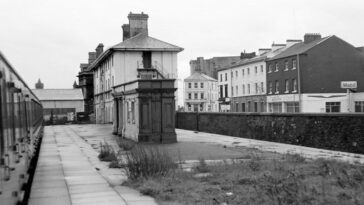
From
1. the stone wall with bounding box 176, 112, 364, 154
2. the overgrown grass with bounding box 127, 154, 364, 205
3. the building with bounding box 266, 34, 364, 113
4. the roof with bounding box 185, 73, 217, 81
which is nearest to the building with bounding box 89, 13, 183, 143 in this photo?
the stone wall with bounding box 176, 112, 364, 154

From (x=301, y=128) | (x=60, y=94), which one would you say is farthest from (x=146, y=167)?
(x=60, y=94)

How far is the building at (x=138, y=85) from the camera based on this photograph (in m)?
24.8

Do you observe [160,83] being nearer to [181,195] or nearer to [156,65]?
[181,195]

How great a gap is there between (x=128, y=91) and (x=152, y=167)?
1621 cm

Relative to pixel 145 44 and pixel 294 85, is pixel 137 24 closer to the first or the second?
pixel 145 44

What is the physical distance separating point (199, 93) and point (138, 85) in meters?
87.7

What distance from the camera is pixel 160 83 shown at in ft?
81.4

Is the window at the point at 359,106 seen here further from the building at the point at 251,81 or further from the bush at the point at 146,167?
the bush at the point at 146,167

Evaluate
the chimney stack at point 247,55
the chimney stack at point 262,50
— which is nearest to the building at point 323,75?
the chimney stack at point 262,50

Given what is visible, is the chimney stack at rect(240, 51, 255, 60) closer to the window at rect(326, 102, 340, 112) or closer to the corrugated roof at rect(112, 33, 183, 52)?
the window at rect(326, 102, 340, 112)

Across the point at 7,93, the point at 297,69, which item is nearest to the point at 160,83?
the point at 7,93

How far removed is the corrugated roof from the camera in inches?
2030

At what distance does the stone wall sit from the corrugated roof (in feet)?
61.6

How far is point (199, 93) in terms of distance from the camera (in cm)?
11200
